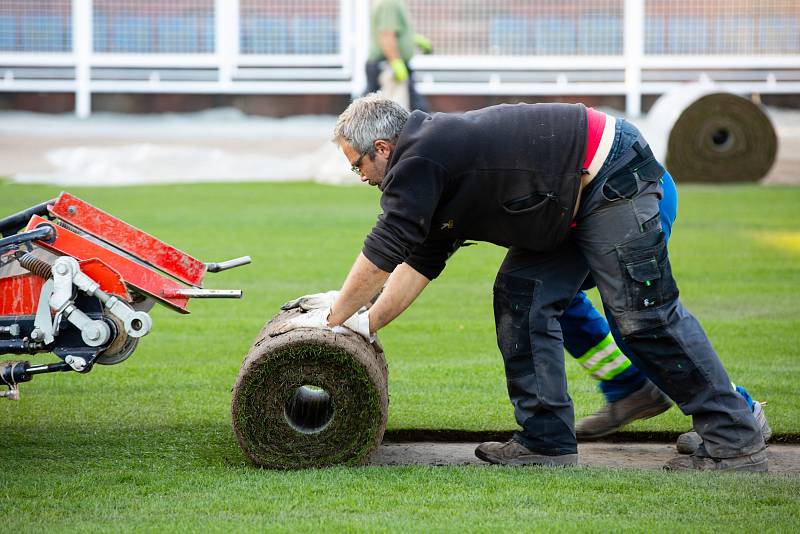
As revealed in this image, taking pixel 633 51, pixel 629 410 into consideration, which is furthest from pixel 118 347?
pixel 633 51

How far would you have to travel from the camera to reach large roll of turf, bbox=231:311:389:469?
179 inches

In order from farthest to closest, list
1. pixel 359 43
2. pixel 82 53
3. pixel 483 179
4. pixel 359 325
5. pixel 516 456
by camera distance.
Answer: pixel 82 53, pixel 359 43, pixel 516 456, pixel 359 325, pixel 483 179

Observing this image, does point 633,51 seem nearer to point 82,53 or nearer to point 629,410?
point 82,53

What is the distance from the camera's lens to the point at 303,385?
4602 millimetres

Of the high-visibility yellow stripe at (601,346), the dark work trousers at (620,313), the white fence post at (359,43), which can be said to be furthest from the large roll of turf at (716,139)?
the white fence post at (359,43)

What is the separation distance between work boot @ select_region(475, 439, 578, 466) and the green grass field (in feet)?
0.58

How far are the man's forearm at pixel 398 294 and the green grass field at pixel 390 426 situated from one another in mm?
591

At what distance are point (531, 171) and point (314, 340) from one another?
1011mm

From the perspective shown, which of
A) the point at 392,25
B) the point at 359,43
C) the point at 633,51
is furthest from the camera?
the point at 633,51

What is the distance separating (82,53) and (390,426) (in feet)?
96.6

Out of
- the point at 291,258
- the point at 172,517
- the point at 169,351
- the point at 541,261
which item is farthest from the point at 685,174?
the point at 172,517

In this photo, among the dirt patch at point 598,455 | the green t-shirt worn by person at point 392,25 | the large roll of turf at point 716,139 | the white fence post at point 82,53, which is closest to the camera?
the dirt patch at point 598,455

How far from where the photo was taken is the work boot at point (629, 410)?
5211mm

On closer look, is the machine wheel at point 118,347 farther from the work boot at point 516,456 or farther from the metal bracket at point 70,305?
the work boot at point 516,456
